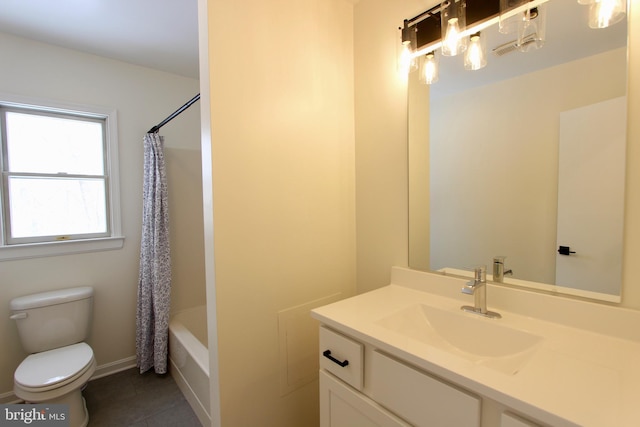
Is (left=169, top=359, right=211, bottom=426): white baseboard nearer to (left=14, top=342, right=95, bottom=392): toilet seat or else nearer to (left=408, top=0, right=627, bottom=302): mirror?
(left=14, top=342, right=95, bottom=392): toilet seat

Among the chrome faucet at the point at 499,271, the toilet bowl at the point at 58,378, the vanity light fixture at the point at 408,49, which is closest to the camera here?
the chrome faucet at the point at 499,271

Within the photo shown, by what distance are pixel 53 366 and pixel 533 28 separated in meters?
2.90

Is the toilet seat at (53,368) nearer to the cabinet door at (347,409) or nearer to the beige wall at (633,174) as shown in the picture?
the cabinet door at (347,409)

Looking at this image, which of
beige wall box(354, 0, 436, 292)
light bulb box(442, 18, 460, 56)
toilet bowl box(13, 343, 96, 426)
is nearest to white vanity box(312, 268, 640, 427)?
beige wall box(354, 0, 436, 292)

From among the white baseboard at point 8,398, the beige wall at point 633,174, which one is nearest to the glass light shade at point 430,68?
the beige wall at point 633,174

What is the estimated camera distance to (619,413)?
55 cm

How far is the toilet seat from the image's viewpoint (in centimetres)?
156

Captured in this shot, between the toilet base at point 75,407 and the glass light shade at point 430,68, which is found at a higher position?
the glass light shade at point 430,68

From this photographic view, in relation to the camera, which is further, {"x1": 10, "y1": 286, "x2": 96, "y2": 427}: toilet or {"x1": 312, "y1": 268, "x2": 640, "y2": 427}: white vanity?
{"x1": 10, "y1": 286, "x2": 96, "y2": 427}: toilet

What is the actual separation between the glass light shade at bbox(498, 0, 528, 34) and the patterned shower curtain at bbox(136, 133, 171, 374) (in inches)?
88.9

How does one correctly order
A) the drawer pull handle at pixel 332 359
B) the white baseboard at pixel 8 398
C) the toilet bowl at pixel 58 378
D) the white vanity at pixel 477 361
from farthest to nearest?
the white baseboard at pixel 8 398 → the toilet bowl at pixel 58 378 → the drawer pull handle at pixel 332 359 → the white vanity at pixel 477 361

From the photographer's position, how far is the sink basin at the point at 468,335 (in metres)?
0.90

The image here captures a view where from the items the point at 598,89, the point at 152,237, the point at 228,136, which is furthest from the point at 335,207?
the point at 152,237

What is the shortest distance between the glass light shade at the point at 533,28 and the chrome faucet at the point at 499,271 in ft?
2.61
